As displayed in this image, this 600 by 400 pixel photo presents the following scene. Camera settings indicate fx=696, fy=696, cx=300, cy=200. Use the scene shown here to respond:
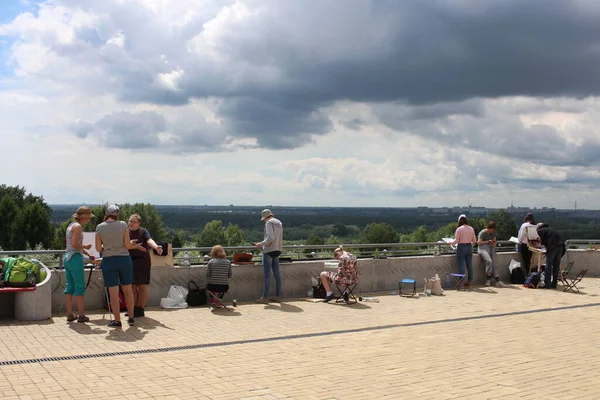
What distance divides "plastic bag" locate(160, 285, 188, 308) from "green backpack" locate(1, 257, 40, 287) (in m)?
2.47

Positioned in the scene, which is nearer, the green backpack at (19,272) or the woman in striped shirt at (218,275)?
the green backpack at (19,272)

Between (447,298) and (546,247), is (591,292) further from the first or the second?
(447,298)

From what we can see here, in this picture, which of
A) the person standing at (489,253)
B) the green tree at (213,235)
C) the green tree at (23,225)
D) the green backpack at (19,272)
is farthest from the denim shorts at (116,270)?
the green tree at (213,235)

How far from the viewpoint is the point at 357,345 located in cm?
992

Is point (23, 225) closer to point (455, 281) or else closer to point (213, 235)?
point (213, 235)

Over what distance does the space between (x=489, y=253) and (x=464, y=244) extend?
49.2 inches

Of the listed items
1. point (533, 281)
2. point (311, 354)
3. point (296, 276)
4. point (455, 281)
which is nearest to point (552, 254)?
point (533, 281)

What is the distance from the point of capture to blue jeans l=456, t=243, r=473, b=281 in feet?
57.4

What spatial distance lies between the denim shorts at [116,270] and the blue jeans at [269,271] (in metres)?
3.66

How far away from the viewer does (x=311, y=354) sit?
30.4ft

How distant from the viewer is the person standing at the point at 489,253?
18.0 metres

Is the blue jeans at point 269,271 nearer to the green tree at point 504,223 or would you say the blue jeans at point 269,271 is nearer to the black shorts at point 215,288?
the black shorts at point 215,288

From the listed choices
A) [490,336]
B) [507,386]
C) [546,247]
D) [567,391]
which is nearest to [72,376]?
[507,386]

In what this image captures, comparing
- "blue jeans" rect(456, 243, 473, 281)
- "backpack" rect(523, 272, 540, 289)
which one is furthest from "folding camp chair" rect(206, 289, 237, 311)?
"backpack" rect(523, 272, 540, 289)
